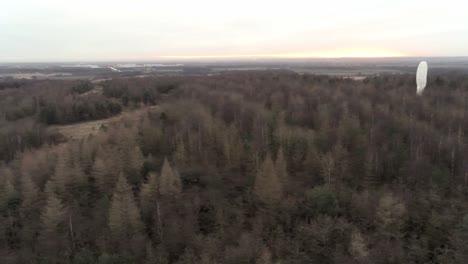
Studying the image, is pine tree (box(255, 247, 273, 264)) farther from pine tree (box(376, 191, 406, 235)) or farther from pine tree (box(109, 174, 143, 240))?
pine tree (box(109, 174, 143, 240))

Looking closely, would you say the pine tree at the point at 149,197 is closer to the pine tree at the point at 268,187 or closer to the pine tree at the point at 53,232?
the pine tree at the point at 53,232

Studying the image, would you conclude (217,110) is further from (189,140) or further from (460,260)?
(460,260)

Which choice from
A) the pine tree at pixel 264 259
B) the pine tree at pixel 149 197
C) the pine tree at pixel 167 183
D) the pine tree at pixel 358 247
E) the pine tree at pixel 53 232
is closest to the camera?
the pine tree at pixel 264 259

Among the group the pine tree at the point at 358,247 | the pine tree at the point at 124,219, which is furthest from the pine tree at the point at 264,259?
the pine tree at the point at 124,219

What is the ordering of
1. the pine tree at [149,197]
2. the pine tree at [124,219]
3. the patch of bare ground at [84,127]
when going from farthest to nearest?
the patch of bare ground at [84,127]
the pine tree at [149,197]
the pine tree at [124,219]

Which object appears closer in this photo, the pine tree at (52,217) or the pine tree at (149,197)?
the pine tree at (52,217)

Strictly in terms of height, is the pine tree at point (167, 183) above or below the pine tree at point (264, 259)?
above
